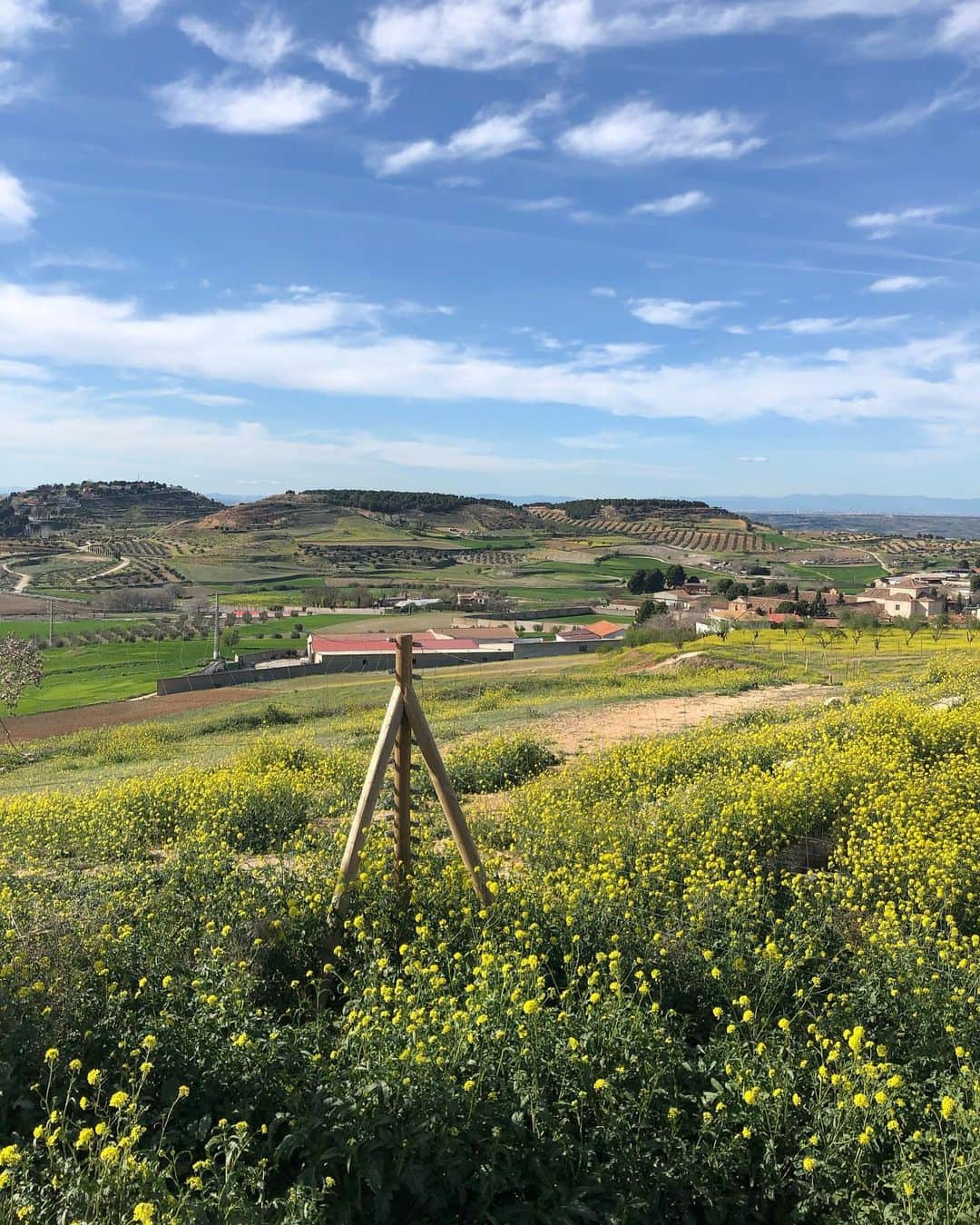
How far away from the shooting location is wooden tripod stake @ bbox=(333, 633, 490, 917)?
5.58 m

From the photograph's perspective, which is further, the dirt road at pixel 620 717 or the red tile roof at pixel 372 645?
the red tile roof at pixel 372 645

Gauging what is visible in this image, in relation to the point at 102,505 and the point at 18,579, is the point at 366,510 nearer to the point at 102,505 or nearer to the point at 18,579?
the point at 102,505

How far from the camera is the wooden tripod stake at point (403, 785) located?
5.58m

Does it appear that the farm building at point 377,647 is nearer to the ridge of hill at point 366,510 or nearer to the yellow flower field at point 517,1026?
the yellow flower field at point 517,1026

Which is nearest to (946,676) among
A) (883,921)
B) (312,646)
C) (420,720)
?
(883,921)

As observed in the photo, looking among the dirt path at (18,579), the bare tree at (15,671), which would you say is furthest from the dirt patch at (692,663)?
the dirt path at (18,579)

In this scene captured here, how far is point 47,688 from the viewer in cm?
4322

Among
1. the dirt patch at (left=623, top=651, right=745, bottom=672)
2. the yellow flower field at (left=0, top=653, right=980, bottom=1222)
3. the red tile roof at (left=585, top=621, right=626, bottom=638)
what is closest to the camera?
the yellow flower field at (left=0, top=653, right=980, bottom=1222)

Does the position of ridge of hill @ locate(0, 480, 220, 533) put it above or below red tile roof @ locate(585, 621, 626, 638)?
above

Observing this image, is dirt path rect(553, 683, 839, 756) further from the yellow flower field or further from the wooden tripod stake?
the wooden tripod stake

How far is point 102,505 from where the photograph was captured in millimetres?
154125

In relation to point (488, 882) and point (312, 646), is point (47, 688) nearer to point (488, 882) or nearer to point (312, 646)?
point (312, 646)

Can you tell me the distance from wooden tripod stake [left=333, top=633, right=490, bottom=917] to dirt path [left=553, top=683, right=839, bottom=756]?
6.90 m

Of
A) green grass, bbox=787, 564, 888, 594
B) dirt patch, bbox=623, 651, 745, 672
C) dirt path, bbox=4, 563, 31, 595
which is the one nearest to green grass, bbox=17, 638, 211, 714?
dirt patch, bbox=623, 651, 745, 672
